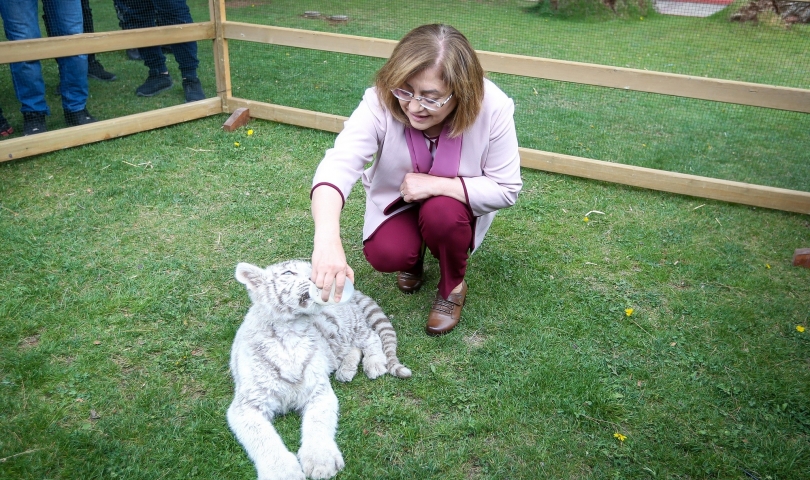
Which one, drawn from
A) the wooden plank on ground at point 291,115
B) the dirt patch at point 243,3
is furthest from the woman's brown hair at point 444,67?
the dirt patch at point 243,3

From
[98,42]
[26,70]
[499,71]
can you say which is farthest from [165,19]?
[499,71]

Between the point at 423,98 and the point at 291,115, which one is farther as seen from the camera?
the point at 291,115

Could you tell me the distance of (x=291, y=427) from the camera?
2.52m

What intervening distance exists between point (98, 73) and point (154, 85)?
926 millimetres

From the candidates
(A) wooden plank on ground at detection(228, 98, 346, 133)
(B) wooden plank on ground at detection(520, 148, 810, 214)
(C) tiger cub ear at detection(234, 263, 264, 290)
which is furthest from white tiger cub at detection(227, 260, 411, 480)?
(A) wooden plank on ground at detection(228, 98, 346, 133)

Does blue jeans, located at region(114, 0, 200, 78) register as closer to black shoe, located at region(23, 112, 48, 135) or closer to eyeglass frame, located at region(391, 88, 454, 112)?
black shoe, located at region(23, 112, 48, 135)

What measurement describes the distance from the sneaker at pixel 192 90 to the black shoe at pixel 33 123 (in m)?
1.42

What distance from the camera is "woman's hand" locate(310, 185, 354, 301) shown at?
2225 millimetres

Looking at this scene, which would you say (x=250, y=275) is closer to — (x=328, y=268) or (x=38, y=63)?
(x=328, y=268)

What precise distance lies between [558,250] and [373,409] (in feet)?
6.36

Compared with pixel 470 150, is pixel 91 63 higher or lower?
lower

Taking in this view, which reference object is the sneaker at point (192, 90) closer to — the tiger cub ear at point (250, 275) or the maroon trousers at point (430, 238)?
the maroon trousers at point (430, 238)

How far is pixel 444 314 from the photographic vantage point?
10.4 feet

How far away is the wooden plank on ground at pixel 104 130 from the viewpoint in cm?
486
